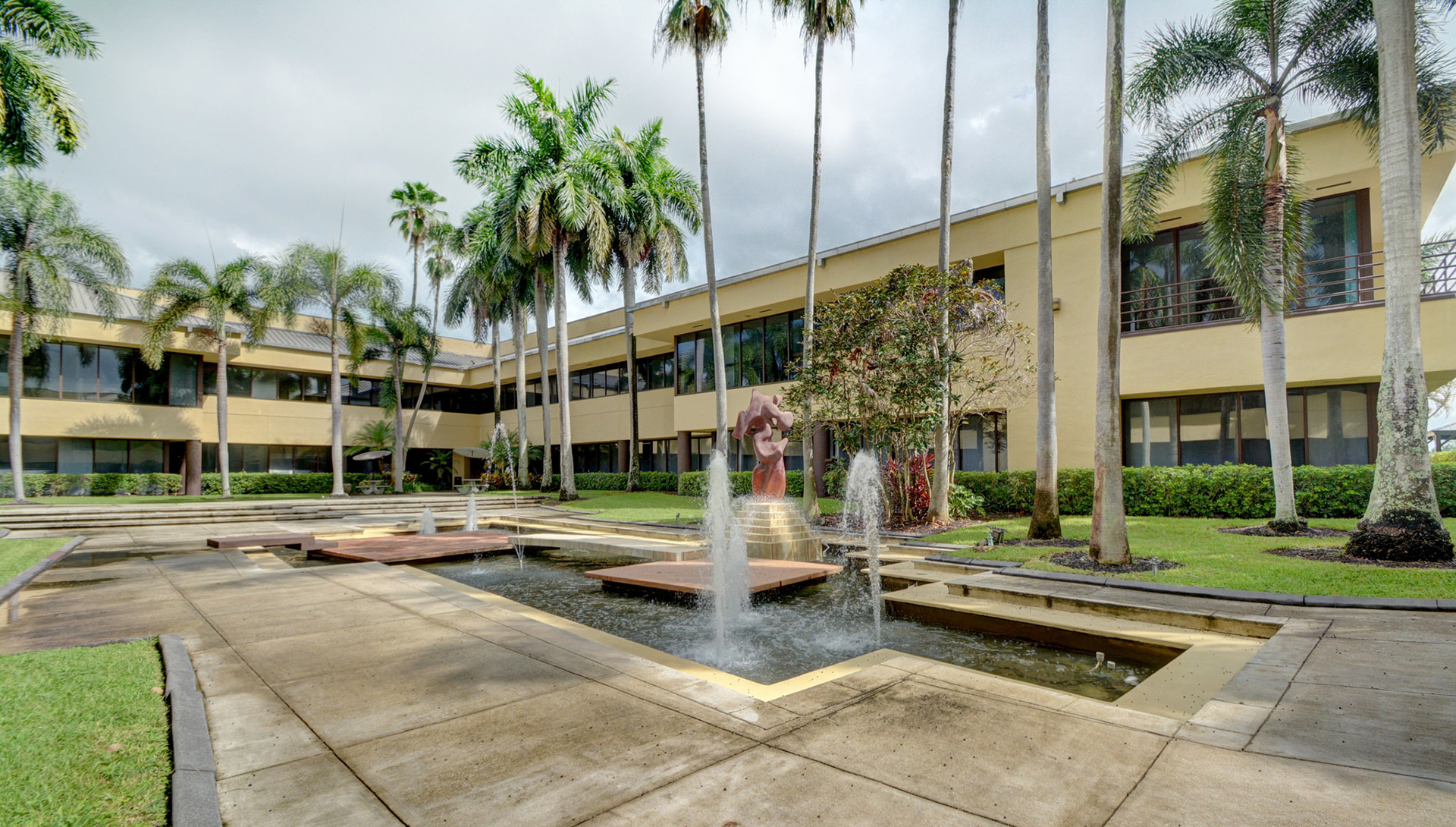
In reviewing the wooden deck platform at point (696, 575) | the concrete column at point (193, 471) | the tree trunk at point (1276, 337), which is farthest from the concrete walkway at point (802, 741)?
the concrete column at point (193, 471)

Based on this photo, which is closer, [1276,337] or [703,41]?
[1276,337]

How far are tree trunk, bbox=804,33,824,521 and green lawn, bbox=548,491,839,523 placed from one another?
45.4 inches

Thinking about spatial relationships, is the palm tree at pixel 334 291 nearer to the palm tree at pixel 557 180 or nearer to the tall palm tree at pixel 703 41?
the palm tree at pixel 557 180

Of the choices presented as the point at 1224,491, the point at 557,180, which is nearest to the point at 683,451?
the point at 557,180

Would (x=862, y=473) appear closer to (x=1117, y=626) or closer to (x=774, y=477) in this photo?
(x=774, y=477)

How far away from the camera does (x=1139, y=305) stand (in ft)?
53.4

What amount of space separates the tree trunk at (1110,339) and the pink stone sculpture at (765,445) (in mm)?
5458

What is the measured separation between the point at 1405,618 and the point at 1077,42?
→ 38.2 feet

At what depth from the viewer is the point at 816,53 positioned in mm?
17984

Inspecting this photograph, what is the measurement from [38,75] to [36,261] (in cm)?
1201

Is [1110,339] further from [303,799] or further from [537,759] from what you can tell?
[303,799]

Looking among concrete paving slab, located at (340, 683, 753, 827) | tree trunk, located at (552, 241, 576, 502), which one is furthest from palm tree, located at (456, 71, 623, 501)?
concrete paving slab, located at (340, 683, 753, 827)

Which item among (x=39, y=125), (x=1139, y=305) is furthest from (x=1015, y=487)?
(x=39, y=125)

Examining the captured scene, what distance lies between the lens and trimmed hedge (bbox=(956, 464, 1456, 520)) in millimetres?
12570
